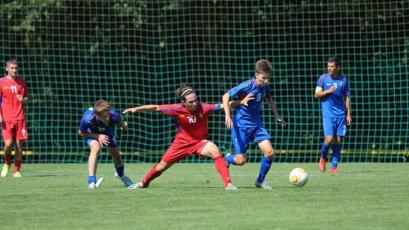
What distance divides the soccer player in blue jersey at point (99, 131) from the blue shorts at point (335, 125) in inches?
177

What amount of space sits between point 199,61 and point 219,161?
38.5ft

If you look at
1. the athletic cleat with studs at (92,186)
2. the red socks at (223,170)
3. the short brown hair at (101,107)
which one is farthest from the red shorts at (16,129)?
the red socks at (223,170)

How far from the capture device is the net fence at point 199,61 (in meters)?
22.6

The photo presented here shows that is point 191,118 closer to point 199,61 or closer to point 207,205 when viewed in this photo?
point 207,205

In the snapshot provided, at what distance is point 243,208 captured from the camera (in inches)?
364

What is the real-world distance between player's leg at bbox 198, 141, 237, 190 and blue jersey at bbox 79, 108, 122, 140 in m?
1.31

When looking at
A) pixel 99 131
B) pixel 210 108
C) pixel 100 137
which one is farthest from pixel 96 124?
pixel 210 108

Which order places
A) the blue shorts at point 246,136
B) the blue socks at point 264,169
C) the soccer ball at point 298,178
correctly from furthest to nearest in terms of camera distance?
1. the blue shorts at point 246,136
2. the blue socks at point 264,169
3. the soccer ball at point 298,178

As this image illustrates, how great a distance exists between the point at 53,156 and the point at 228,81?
450 cm

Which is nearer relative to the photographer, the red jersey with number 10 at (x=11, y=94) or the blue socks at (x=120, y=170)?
the blue socks at (x=120, y=170)

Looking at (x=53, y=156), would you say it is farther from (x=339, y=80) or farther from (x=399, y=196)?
(x=399, y=196)

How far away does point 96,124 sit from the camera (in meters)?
12.4

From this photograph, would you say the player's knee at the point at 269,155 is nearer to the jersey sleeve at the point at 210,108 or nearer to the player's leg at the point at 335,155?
the jersey sleeve at the point at 210,108

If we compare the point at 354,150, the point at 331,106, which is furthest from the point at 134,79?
the point at 331,106
